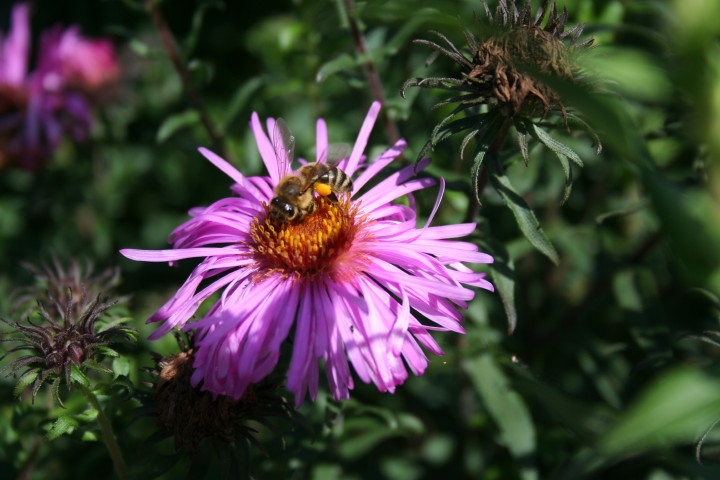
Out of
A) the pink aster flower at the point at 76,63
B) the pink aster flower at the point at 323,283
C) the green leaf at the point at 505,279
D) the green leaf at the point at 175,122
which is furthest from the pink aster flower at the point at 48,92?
the green leaf at the point at 505,279

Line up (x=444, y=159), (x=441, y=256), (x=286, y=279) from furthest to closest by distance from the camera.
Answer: (x=444, y=159)
(x=286, y=279)
(x=441, y=256)

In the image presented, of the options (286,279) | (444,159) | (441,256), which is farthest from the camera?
(444,159)

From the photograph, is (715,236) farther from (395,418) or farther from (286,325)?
(395,418)

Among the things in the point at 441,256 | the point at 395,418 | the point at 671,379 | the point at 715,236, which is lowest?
the point at 395,418

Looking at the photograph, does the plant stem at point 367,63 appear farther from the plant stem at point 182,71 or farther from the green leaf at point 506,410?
the green leaf at point 506,410

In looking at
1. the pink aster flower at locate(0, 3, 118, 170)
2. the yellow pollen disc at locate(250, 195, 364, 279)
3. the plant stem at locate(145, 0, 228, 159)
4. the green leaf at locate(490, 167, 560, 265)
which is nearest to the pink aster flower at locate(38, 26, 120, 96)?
the pink aster flower at locate(0, 3, 118, 170)

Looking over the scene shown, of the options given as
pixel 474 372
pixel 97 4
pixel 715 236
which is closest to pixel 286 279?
pixel 474 372
